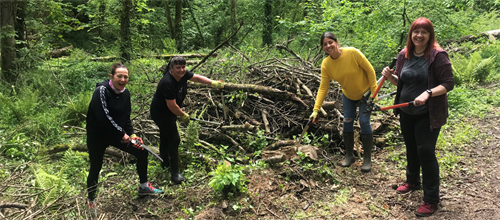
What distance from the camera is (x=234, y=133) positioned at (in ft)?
16.7

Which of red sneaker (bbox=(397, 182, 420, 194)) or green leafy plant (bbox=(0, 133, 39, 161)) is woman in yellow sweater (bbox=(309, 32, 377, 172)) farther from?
green leafy plant (bbox=(0, 133, 39, 161))

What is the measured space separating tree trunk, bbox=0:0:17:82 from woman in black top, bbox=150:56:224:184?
6394mm

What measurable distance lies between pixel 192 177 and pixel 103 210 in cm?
124

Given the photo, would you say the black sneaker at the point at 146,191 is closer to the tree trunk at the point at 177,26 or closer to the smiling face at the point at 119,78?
the smiling face at the point at 119,78

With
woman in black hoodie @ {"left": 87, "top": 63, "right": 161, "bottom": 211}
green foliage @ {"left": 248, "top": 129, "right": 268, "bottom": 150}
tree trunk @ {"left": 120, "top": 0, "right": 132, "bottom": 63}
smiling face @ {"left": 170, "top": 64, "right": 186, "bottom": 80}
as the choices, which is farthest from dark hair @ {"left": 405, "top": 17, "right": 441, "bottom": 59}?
tree trunk @ {"left": 120, "top": 0, "right": 132, "bottom": 63}

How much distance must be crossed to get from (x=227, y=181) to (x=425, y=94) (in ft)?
7.59

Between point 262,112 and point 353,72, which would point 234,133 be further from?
point 353,72

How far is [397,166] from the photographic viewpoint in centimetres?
394

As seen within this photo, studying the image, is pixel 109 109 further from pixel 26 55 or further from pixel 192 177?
pixel 26 55

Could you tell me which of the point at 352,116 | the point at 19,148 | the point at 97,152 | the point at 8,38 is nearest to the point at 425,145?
the point at 352,116

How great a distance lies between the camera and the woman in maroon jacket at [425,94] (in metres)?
2.55

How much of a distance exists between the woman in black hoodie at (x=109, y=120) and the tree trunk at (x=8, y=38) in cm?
630

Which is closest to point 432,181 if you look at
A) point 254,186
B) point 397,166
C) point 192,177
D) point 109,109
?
point 397,166

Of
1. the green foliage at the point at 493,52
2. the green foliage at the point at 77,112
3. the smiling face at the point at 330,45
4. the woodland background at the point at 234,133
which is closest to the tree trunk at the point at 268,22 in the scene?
the woodland background at the point at 234,133
